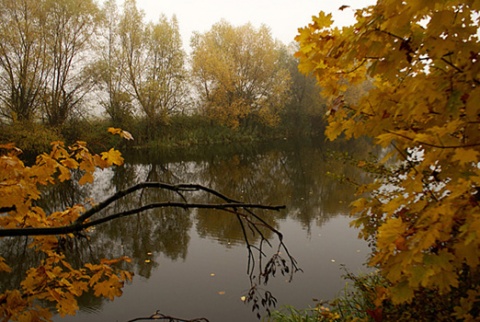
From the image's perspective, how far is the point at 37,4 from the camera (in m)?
19.6

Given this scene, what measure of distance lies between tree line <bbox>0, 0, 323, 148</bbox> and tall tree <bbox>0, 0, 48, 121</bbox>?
0.17 feet

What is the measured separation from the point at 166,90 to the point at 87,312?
2429 centimetres

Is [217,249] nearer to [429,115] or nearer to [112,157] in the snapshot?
[112,157]

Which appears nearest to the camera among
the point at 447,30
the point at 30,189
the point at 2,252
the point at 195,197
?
the point at 447,30

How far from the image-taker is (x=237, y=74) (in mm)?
29922

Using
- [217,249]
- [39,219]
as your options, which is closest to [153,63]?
[217,249]

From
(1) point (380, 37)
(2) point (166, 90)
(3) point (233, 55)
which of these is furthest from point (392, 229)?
(3) point (233, 55)

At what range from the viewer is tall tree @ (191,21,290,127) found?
29188 millimetres

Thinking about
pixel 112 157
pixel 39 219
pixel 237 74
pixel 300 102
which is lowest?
pixel 39 219

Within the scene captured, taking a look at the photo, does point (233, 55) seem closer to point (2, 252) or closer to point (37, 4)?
point (37, 4)

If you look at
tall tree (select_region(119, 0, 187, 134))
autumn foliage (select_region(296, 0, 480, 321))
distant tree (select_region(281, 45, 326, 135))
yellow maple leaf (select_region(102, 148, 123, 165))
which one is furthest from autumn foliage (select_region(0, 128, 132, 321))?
distant tree (select_region(281, 45, 326, 135))

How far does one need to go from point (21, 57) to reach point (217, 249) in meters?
19.7

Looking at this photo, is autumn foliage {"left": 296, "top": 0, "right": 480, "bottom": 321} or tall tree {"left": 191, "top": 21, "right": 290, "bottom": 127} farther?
tall tree {"left": 191, "top": 21, "right": 290, "bottom": 127}

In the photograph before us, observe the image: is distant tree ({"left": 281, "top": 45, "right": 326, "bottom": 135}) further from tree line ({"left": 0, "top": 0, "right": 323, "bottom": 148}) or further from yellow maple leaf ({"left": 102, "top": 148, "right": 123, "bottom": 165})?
yellow maple leaf ({"left": 102, "top": 148, "right": 123, "bottom": 165})
